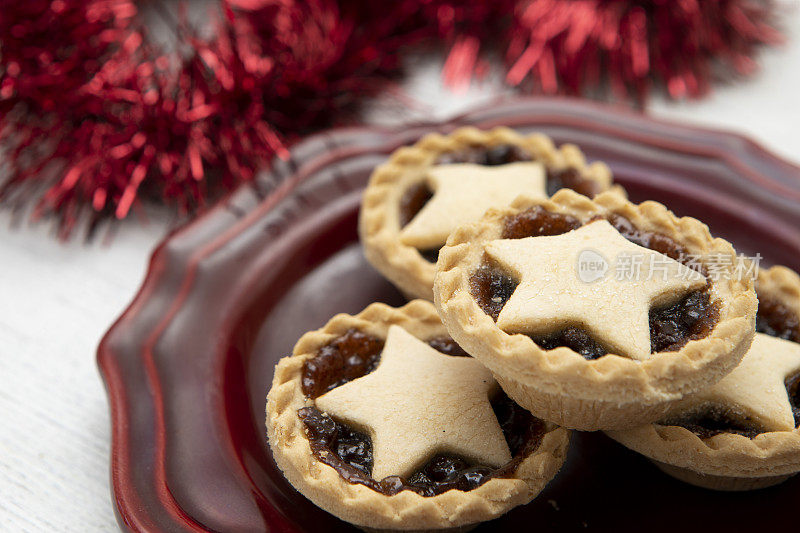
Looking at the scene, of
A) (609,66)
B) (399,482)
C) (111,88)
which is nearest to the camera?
(399,482)

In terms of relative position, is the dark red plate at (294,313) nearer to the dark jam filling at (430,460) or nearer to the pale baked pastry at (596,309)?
the dark jam filling at (430,460)

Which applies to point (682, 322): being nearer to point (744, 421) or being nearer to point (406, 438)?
point (744, 421)

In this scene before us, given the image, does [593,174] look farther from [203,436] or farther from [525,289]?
[203,436]

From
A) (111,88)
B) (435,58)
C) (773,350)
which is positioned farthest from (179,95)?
(773,350)

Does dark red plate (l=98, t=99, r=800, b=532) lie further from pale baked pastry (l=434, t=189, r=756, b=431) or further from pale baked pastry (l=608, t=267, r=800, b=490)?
pale baked pastry (l=434, t=189, r=756, b=431)

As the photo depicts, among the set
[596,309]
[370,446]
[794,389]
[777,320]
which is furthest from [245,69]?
[794,389]

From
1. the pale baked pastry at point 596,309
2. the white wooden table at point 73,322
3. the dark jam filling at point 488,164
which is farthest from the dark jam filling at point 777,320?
the white wooden table at point 73,322
